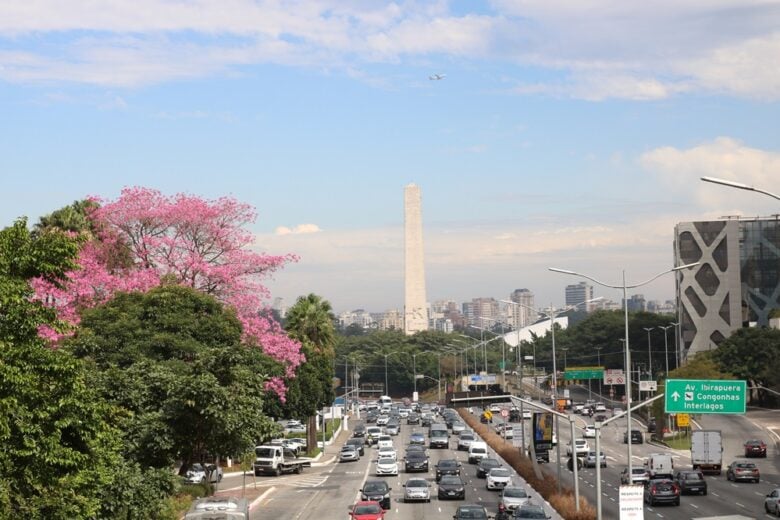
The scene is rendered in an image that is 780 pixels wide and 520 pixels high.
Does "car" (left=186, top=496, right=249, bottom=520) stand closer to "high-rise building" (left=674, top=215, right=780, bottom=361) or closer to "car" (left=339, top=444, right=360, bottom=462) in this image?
"car" (left=339, top=444, right=360, bottom=462)

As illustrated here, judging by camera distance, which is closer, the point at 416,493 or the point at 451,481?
the point at 416,493

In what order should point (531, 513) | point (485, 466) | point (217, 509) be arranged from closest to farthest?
Result: 1. point (217, 509)
2. point (531, 513)
3. point (485, 466)

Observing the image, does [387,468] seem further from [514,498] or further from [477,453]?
[514,498]

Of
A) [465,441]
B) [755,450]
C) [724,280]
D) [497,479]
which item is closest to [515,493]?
[497,479]

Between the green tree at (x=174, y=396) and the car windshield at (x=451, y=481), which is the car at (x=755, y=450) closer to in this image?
the car windshield at (x=451, y=481)

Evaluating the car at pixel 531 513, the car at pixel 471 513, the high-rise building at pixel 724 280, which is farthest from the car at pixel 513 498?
the high-rise building at pixel 724 280

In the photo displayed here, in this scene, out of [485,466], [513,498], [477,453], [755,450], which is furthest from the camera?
[755,450]

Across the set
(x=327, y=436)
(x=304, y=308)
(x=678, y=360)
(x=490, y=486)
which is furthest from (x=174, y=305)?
(x=678, y=360)
